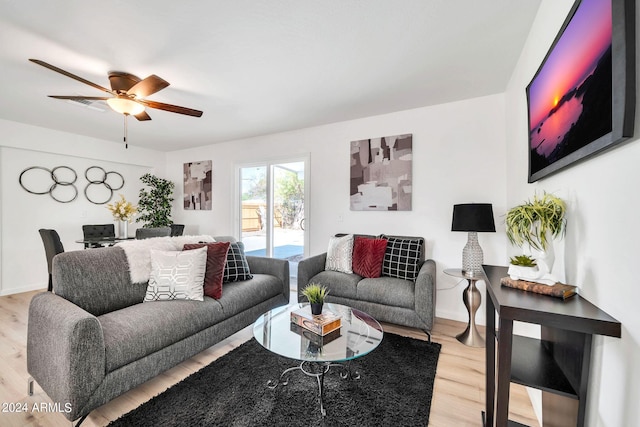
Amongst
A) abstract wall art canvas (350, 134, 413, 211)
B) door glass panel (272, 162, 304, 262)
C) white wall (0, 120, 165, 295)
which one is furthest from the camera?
door glass panel (272, 162, 304, 262)

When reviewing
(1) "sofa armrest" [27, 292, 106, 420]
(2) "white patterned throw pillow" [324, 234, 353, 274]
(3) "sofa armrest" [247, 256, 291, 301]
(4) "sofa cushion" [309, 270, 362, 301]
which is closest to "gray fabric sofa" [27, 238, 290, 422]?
(1) "sofa armrest" [27, 292, 106, 420]

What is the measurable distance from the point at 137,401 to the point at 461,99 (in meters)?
3.94

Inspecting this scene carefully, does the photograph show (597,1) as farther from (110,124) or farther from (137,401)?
(110,124)

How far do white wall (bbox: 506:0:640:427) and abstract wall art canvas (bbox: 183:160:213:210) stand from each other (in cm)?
507

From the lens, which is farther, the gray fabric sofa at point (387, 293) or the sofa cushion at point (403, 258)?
the sofa cushion at point (403, 258)

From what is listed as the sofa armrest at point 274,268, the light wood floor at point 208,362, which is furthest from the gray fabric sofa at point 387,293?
the light wood floor at point 208,362

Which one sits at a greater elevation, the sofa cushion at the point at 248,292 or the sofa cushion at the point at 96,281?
the sofa cushion at the point at 96,281

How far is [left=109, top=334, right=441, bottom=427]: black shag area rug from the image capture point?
1578 millimetres

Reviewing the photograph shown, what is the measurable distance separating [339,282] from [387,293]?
1.68 feet

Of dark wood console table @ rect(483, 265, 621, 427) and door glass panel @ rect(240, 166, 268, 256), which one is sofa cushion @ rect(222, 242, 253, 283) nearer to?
door glass panel @ rect(240, 166, 268, 256)

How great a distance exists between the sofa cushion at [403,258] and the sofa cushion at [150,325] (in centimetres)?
173

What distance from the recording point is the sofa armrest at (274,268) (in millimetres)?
3037

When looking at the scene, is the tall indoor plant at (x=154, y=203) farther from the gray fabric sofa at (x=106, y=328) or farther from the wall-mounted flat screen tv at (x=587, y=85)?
the wall-mounted flat screen tv at (x=587, y=85)

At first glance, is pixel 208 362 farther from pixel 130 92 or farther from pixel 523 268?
pixel 130 92
